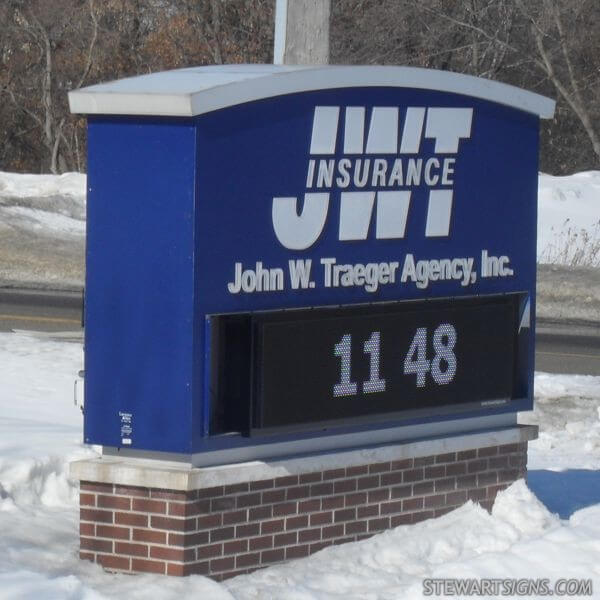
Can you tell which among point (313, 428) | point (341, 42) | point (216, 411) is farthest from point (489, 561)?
point (341, 42)

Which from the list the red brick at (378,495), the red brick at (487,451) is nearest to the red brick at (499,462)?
the red brick at (487,451)

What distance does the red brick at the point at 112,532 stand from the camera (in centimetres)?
650

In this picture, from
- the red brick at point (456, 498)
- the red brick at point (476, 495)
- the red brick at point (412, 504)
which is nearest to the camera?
the red brick at point (412, 504)

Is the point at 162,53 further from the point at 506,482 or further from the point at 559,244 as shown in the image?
the point at 506,482

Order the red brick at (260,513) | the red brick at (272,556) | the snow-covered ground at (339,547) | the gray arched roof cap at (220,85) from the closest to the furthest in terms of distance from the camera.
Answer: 1. the gray arched roof cap at (220,85)
2. the snow-covered ground at (339,547)
3. the red brick at (260,513)
4. the red brick at (272,556)

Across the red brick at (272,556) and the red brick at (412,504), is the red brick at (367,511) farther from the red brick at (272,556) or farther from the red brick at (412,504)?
the red brick at (272,556)

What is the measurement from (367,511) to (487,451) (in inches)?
37.6

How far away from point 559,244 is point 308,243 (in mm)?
17574

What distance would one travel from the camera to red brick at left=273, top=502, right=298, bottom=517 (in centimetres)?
676

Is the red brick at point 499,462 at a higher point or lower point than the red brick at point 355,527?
higher

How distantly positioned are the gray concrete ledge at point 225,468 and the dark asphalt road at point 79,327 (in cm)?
743

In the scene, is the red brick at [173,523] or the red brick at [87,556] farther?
the red brick at [87,556]

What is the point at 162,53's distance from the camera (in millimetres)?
38469

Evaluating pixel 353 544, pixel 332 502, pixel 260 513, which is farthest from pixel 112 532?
pixel 353 544
